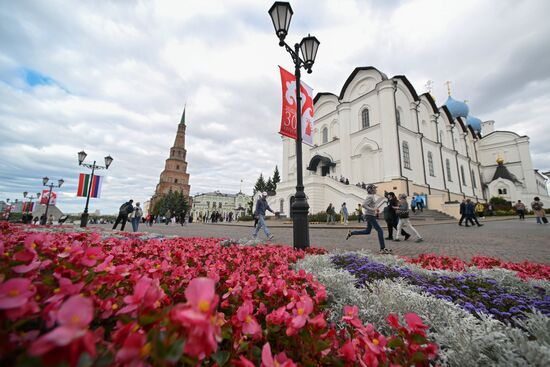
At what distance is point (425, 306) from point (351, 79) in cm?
3317

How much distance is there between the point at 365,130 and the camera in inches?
1101

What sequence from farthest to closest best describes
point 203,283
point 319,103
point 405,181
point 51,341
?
point 319,103 → point 405,181 → point 203,283 → point 51,341

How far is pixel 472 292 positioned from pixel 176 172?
317 ft

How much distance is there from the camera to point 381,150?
26031 mm

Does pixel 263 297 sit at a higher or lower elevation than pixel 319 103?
lower

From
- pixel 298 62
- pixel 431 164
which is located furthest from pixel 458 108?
pixel 298 62

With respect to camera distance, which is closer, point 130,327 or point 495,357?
point 130,327

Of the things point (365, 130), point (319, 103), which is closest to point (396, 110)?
point (365, 130)

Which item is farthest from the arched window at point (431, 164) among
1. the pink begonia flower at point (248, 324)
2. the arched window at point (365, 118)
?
the pink begonia flower at point (248, 324)

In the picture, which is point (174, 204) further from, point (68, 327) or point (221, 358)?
point (68, 327)

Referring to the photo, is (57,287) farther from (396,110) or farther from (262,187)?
(262,187)

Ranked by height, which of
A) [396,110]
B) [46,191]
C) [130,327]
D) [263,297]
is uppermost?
[396,110]

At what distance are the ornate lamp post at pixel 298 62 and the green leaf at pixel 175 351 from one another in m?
4.79

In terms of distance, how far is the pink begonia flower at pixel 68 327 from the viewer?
18.1 inches
